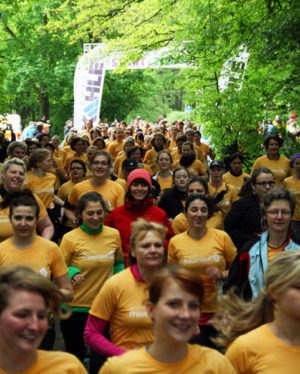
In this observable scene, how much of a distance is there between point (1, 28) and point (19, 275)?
35.1 m

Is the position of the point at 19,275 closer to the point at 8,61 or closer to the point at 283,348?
the point at 283,348

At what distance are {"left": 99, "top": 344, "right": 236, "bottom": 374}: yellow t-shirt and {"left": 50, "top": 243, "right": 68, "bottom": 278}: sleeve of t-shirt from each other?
7.14 feet

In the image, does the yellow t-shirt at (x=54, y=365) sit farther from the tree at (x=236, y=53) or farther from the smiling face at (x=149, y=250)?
the tree at (x=236, y=53)

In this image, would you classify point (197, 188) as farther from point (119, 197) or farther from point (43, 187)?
point (43, 187)

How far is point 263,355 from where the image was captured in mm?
3094

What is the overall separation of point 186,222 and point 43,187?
8.99ft

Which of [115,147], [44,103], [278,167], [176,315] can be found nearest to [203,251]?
[176,315]

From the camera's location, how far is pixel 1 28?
116ft

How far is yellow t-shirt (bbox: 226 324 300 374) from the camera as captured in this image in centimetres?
306

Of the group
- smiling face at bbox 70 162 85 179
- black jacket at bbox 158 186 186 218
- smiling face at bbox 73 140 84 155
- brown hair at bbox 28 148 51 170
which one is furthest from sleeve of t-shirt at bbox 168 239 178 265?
smiling face at bbox 73 140 84 155

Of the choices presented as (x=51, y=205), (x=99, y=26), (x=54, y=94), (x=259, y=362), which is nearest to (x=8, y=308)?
(x=259, y=362)

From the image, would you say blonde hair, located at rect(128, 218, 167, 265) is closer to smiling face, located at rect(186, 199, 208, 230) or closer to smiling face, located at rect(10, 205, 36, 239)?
smiling face, located at rect(10, 205, 36, 239)

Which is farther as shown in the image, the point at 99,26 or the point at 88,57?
the point at 88,57

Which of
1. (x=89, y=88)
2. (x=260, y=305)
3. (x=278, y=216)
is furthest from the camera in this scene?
(x=89, y=88)
